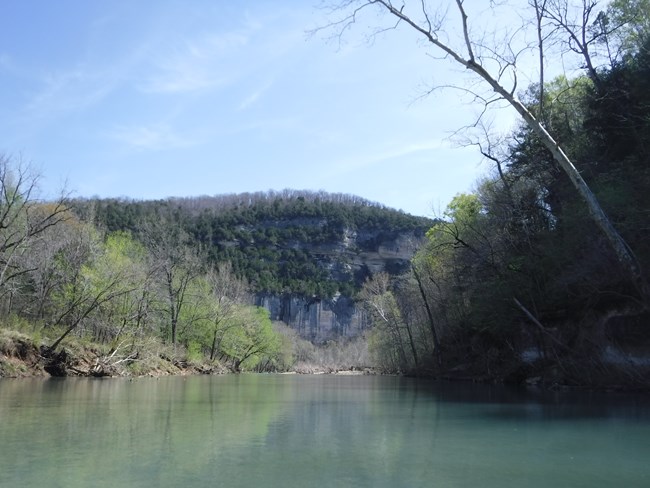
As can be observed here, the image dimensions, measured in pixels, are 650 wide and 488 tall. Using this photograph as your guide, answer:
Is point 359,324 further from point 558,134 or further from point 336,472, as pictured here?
point 336,472

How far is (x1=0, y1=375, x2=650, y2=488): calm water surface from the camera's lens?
14.6 ft

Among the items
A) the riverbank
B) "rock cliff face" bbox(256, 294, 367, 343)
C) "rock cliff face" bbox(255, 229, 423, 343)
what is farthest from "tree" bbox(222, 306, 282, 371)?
"rock cliff face" bbox(256, 294, 367, 343)

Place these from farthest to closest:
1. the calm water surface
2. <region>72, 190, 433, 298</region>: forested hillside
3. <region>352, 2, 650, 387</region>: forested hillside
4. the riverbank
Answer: <region>72, 190, 433, 298</region>: forested hillside < the riverbank < <region>352, 2, 650, 387</region>: forested hillside < the calm water surface

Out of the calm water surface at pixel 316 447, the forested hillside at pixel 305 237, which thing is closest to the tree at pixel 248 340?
the calm water surface at pixel 316 447

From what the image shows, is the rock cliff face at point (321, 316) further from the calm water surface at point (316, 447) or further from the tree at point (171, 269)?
the calm water surface at point (316, 447)

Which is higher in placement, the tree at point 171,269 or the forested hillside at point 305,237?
the forested hillside at point 305,237

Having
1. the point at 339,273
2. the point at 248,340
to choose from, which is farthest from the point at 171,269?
the point at 339,273

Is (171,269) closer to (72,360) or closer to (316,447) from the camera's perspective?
(72,360)

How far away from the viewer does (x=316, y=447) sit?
237 inches

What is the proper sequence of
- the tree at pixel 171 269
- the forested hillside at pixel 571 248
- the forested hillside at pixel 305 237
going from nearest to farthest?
the forested hillside at pixel 571 248, the tree at pixel 171 269, the forested hillside at pixel 305 237

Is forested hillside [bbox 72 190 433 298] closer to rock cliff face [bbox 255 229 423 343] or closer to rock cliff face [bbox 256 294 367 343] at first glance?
rock cliff face [bbox 255 229 423 343]

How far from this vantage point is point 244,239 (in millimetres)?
120125

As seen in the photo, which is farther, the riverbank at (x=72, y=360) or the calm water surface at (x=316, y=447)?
the riverbank at (x=72, y=360)

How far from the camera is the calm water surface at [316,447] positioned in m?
4.45
